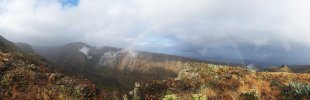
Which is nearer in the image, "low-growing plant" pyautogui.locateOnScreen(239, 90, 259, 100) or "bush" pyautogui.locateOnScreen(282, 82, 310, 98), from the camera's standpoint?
"low-growing plant" pyautogui.locateOnScreen(239, 90, 259, 100)

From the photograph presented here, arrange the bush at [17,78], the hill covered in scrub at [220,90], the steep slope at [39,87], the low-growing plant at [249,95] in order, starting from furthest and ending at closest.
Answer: the bush at [17,78] → the steep slope at [39,87] → the hill covered in scrub at [220,90] → the low-growing plant at [249,95]

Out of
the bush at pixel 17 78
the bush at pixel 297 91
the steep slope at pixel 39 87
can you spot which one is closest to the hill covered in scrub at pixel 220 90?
the bush at pixel 297 91

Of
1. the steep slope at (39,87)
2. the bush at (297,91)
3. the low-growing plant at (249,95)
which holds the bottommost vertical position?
the steep slope at (39,87)

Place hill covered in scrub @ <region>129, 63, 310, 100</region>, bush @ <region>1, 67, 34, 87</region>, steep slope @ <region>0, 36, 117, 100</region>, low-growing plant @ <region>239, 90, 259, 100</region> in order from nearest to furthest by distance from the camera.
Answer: low-growing plant @ <region>239, 90, 259, 100</region> → hill covered in scrub @ <region>129, 63, 310, 100</region> → steep slope @ <region>0, 36, 117, 100</region> → bush @ <region>1, 67, 34, 87</region>

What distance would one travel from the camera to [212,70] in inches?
1371

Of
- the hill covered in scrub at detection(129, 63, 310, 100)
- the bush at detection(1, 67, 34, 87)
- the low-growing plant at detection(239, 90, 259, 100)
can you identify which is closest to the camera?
the low-growing plant at detection(239, 90, 259, 100)

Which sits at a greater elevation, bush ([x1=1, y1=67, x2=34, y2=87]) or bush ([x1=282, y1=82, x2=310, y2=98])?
bush ([x1=282, y1=82, x2=310, y2=98])

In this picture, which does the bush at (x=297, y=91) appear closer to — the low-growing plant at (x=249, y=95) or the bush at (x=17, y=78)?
the low-growing plant at (x=249, y=95)

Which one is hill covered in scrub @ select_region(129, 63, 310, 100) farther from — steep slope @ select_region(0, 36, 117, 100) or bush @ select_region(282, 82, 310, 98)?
steep slope @ select_region(0, 36, 117, 100)

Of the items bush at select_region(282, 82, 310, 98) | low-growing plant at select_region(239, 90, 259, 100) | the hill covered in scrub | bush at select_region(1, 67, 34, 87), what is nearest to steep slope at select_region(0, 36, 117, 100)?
bush at select_region(1, 67, 34, 87)

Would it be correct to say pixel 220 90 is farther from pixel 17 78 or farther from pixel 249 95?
pixel 17 78

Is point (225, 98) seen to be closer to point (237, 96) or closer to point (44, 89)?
point (237, 96)

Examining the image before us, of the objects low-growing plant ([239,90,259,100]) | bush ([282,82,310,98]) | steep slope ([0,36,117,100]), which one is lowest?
steep slope ([0,36,117,100])

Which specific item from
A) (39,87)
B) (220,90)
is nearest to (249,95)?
(220,90)
